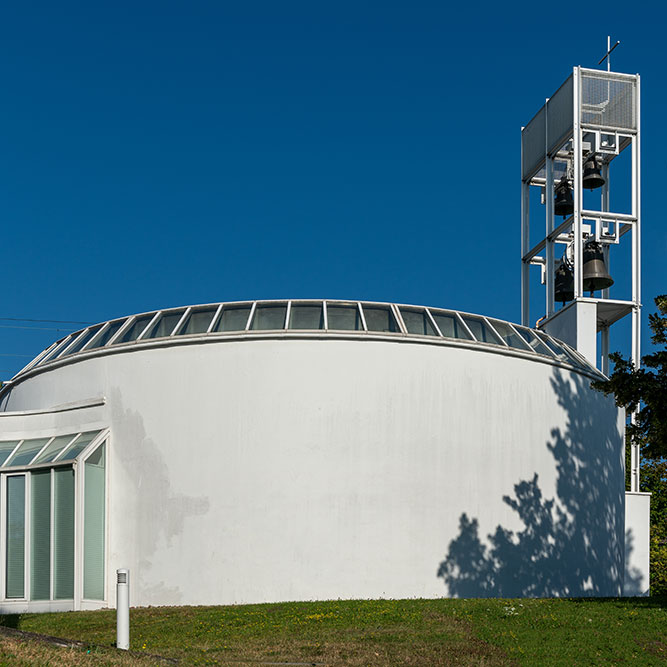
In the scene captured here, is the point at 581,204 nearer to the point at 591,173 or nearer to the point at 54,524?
the point at 591,173

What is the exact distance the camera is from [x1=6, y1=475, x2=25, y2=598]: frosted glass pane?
24.6 m

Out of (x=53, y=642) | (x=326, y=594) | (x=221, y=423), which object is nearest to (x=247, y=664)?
(x=53, y=642)

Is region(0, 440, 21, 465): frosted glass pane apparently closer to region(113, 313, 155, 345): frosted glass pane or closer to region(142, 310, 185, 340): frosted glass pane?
region(113, 313, 155, 345): frosted glass pane

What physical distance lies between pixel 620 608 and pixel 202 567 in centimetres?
1008

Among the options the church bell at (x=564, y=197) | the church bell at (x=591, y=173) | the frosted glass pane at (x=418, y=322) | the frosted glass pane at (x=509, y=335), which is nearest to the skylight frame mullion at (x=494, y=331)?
the frosted glass pane at (x=509, y=335)

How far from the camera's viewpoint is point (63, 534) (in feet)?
80.1

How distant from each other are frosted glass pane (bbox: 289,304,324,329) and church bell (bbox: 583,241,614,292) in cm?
1364

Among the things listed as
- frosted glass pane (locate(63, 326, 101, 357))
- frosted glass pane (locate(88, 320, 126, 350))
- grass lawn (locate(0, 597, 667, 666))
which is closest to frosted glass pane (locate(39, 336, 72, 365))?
frosted glass pane (locate(63, 326, 101, 357))

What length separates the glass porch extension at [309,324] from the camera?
25938 mm

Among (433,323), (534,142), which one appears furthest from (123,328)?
(534,142)

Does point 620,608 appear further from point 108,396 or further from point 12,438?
point 12,438

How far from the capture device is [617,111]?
39.1m

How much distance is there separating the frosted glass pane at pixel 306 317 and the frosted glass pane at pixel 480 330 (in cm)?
457

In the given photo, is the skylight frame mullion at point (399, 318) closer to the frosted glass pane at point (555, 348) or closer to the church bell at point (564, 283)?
the frosted glass pane at point (555, 348)
